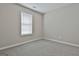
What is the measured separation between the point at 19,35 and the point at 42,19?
1.60 ft

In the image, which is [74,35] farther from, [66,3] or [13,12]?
[13,12]

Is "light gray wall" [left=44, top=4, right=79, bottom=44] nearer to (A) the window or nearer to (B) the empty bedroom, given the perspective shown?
(B) the empty bedroom

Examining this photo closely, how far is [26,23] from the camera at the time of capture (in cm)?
186

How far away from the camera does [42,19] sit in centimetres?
189

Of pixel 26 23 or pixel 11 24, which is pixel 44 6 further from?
pixel 11 24

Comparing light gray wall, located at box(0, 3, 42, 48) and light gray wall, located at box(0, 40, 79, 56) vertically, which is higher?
light gray wall, located at box(0, 3, 42, 48)

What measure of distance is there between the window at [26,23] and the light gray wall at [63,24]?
0.28m

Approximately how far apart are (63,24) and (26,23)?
638 mm

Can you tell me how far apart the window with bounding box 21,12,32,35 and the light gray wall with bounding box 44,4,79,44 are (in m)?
0.28

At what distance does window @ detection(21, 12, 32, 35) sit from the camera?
185 centimetres

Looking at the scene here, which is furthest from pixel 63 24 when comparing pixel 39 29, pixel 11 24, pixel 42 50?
pixel 11 24

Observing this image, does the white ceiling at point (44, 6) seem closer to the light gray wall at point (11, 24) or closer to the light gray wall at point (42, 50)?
the light gray wall at point (11, 24)

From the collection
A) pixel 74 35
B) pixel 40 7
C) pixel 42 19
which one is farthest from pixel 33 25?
pixel 74 35

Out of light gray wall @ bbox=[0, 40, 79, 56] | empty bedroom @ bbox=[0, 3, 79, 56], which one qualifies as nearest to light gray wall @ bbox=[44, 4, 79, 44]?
empty bedroom @ bbox=[0, 3, 79, 56]
